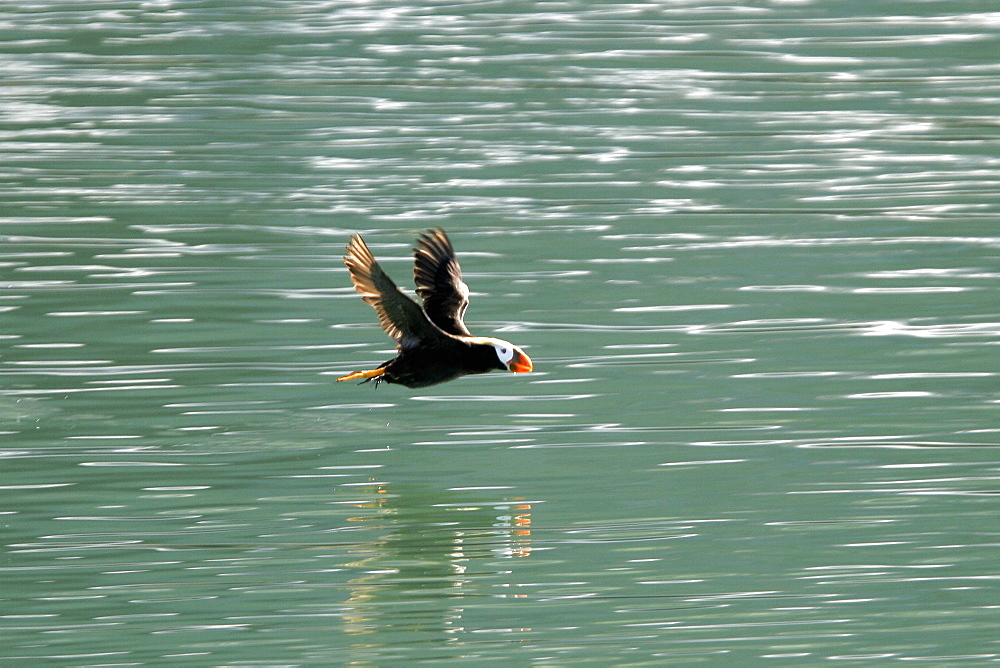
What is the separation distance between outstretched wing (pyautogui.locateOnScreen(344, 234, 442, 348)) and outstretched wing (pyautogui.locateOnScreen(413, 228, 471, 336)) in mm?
436

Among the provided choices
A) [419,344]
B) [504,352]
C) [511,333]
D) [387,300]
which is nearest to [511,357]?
[504,352]

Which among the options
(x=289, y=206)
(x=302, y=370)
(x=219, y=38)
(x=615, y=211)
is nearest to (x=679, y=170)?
(x=615, y=211)

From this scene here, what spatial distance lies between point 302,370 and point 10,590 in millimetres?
1950

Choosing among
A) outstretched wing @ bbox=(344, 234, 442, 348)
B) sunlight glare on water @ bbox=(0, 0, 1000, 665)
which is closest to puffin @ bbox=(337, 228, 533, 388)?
outstretched wing @ bbox=(344, 234, 442, 348)

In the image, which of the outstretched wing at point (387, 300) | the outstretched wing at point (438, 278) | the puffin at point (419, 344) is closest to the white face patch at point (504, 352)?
the puffin at point (419, 344)

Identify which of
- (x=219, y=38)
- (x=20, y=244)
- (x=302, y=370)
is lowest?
(x=302, y=370)

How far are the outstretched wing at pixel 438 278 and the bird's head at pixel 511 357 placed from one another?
495mm

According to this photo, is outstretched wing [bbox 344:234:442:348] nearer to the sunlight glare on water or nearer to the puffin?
the puffin

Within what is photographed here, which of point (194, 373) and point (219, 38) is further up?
point (219, 38)

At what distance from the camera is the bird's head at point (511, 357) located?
16.9ft

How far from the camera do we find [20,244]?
25.4 feet

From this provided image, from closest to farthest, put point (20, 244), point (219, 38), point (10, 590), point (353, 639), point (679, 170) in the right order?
point (353, 639), point (10, 590), point (20, 244), point (679, 170), point (219, 38)

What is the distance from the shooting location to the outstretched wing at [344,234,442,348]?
191 inches

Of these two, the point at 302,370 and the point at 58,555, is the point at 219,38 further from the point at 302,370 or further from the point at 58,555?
the point at 58,555
